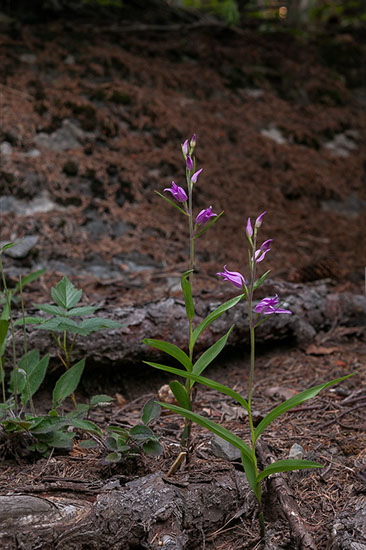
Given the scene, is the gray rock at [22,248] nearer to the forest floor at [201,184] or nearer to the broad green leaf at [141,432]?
the forest floor at [201,184]

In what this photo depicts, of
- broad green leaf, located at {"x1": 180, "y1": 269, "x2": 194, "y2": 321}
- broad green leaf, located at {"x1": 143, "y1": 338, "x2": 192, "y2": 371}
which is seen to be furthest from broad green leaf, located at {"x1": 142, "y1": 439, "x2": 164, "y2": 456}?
broad green leaf, located at {"x1": 180, "y1": 269, "x2": 194, "y2": 321}

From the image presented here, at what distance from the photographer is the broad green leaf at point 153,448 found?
60.8 inches

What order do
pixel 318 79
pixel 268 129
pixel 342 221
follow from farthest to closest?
pixel 318 79 < pixel 268 129 < pixel 342 221

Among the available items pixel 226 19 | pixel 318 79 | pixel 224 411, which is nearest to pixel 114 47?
pixel 226 19

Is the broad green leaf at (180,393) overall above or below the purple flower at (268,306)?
below

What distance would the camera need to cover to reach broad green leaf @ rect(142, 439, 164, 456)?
1.54 m

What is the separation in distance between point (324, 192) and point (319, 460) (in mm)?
3752

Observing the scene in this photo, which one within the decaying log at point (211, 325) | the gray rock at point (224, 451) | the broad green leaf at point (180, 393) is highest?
the broad green leaf at point (180, 393)

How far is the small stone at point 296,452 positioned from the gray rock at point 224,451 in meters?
0.23

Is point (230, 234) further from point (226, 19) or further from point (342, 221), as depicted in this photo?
point (226, 19)

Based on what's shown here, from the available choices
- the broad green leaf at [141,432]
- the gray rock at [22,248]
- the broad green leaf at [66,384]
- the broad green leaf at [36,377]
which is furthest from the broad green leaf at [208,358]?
the gray rock at [22,248]

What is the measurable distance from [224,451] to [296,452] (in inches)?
12.1

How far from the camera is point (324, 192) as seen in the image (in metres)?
4.95

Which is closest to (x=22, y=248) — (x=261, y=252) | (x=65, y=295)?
(x=65, y=295)
